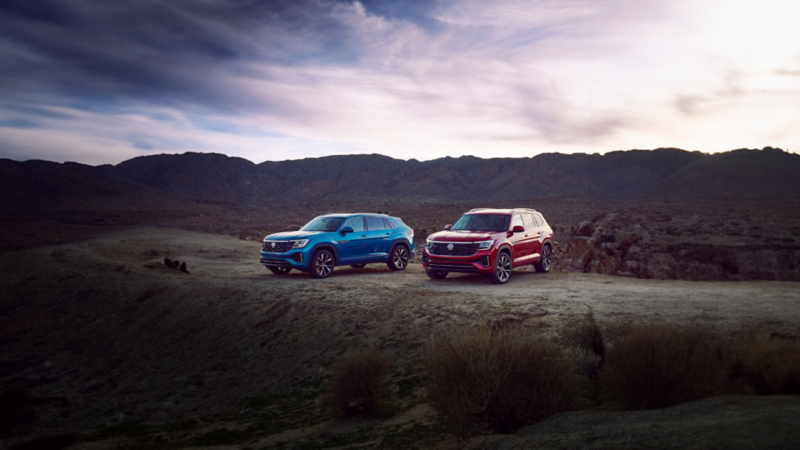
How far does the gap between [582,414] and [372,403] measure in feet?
9.74

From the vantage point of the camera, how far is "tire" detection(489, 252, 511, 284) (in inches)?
567

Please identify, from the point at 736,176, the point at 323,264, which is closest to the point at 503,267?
the point at 323,264

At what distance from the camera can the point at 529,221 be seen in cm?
1636

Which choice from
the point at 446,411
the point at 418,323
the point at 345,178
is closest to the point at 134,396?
the point at 418,323

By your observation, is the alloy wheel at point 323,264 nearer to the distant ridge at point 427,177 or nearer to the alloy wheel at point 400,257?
the alloy wheel at point 400,257

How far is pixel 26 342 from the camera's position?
15.0 metres

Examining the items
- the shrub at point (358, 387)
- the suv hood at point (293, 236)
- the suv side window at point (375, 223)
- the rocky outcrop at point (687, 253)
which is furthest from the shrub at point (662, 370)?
the rocky outcrop at point (687, 253)

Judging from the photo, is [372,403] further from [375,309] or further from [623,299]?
[623,299]

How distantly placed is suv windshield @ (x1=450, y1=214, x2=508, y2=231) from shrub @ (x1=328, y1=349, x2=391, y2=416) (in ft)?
27.7

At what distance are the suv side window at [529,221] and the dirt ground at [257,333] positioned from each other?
1572mm

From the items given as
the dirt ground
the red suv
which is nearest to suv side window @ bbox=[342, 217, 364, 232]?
the dirt ground

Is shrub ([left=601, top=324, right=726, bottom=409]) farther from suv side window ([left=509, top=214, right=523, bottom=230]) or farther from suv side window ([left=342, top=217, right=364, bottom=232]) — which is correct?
suv side window ([left=342, top=217, right=364, bottom=232])

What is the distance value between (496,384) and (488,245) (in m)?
8.92

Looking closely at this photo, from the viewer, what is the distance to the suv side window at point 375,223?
17.2m
